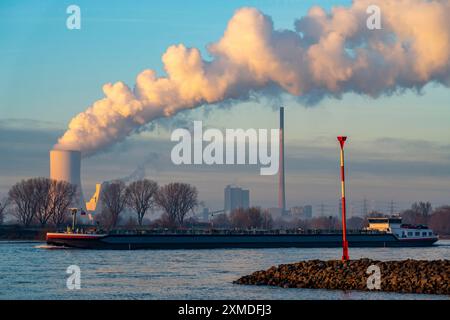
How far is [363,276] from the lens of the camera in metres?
57.0

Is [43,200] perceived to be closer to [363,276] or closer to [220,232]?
[220,232]

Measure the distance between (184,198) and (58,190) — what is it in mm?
31513

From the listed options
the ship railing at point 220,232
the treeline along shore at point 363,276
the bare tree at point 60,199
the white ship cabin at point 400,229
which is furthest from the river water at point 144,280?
the bare tree at point 60,199

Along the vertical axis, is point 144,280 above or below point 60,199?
below

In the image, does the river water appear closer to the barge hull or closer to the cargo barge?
the barge hull

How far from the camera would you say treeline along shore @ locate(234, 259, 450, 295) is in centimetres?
5378

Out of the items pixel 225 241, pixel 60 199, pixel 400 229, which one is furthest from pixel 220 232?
pixel 60 199

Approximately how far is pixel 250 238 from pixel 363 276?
77.3 metres

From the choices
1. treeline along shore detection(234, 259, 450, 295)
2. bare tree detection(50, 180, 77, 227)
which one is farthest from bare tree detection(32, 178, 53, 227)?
treeline along shore detection(234, 259, 450, 295)

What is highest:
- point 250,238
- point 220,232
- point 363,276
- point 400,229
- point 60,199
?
point 60,199

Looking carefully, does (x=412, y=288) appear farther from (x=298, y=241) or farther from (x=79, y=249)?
(x=298, y=241)

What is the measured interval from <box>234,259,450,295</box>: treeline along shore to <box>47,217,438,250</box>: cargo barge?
60.5m

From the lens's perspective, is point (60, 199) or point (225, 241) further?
point (60, 199)

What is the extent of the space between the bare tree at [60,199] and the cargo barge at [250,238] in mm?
38122
